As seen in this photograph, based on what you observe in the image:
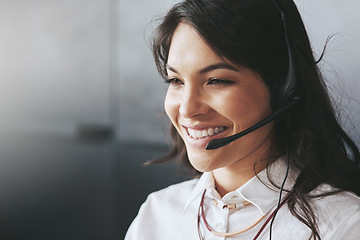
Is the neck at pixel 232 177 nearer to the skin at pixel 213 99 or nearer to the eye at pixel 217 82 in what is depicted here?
the skin at pixel 213 99

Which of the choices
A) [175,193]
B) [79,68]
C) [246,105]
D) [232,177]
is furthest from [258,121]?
[79,68]

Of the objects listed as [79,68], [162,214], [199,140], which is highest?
[79,68]

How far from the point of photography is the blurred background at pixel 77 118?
1.89 meters

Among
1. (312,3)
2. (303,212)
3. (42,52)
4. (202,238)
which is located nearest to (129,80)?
(42,52)

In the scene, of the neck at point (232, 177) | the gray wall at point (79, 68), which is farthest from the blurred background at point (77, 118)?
the neck at point (232, 177)

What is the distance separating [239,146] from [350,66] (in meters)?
0.64

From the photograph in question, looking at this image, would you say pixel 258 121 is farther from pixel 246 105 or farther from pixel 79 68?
pixel 79 68

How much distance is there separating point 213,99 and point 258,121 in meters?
0.11

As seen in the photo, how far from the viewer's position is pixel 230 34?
85cm

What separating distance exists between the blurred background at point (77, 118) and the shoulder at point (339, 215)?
3.17 ft

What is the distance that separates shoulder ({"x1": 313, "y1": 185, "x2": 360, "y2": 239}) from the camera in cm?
85

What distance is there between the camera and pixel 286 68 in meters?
0.92

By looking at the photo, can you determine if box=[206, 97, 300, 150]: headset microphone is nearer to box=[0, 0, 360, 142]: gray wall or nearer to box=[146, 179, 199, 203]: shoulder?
box=[146, 179, 199, 203]: shoulder

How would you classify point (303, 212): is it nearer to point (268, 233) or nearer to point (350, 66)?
point (268, 233)
